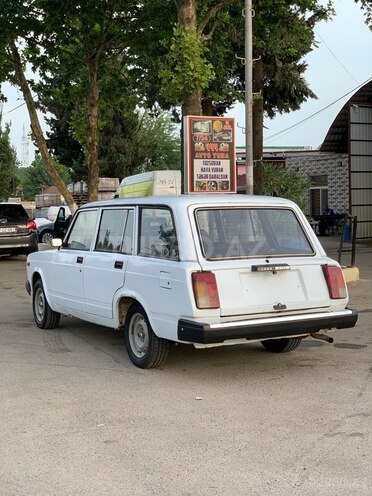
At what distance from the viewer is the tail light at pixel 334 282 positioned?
6.23 metres

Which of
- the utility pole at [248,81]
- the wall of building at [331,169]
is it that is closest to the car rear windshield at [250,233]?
the utility pole at [248,81]

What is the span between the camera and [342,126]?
27156 millimetres

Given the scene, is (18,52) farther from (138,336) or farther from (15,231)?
(138,336)

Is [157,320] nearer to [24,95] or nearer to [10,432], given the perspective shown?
[10,432]

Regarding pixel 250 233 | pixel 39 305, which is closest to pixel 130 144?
pixel 39 305

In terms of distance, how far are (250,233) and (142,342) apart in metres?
1.51

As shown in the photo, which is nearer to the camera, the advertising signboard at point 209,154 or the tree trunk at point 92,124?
the advertising signboard at point 209,154

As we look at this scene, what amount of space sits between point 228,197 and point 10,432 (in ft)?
9.99

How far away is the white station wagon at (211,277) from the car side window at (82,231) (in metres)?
0.43

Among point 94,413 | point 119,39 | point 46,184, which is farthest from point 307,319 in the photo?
point 46,184

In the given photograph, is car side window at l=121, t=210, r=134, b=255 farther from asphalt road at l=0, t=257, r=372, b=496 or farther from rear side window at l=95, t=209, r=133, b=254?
asphalt road at l=0, t=257, r=372, b=496

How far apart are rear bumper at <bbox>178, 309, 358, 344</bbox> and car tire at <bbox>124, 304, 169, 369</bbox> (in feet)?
1.90

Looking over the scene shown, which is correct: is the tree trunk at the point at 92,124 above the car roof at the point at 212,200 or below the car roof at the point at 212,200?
above

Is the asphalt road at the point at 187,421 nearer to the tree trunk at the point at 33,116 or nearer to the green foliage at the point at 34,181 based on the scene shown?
the tree trunk at the point at 33,116
